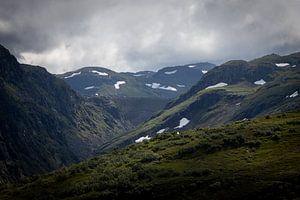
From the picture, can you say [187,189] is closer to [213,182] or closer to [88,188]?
[213,182]

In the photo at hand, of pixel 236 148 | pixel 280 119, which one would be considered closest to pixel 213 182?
pixel 236 148

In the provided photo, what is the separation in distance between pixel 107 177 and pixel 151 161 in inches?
379

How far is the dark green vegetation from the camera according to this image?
58062mm

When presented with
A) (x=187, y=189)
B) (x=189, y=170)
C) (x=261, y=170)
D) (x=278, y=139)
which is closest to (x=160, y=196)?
(x=187, y=189)

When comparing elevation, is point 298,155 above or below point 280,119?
below

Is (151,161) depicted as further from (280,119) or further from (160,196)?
(280,119)

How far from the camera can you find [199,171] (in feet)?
225

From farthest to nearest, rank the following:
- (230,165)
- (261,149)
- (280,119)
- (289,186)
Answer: (280,119), (261,149), (230,165), (289,186)

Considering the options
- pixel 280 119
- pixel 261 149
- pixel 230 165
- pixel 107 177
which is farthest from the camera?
pixel 280 119

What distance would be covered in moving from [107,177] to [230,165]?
22.8m

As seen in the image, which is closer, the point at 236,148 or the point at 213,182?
the point at 213,182

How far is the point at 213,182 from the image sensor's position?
2454 inches

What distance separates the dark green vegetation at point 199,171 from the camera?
190 ft

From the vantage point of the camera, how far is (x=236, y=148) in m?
80.2
